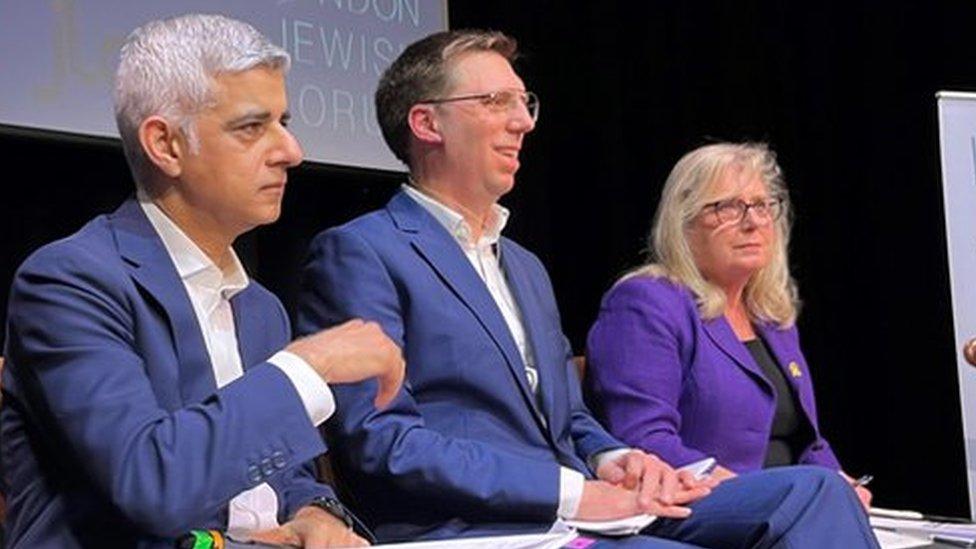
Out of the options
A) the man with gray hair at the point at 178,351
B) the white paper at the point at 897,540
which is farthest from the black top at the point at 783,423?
the man with gray hair at the point at 178,351

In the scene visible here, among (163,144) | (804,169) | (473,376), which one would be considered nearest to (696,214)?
(473,376)

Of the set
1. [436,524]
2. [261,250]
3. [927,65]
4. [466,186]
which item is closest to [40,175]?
[261,250]

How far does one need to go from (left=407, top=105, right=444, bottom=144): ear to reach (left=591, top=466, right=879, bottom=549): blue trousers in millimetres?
768

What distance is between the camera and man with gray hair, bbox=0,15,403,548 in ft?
5.08

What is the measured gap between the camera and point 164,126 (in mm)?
1810

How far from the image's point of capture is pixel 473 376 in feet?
7.47

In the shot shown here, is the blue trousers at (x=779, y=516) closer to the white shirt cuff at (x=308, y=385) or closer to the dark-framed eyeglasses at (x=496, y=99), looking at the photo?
the white shirt cuff at (x=308, y=385)

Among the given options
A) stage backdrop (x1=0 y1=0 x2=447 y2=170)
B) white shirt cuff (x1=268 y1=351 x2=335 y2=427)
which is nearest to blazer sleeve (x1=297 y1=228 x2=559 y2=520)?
white shirt cuff (x1=268 y1=351 x2=335 y2=427)

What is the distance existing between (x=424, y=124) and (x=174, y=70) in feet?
2.68

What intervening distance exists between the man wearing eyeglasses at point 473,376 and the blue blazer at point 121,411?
17.4 inches

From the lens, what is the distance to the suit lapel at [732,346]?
2908 mm

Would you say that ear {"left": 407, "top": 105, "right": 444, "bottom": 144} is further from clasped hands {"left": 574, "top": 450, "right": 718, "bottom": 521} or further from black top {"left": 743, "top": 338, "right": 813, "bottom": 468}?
black top {"left": 743, "top": 338, "right": 813, "bottom": 468}

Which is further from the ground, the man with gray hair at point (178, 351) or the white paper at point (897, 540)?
the man with gray hair at point (178, 351)

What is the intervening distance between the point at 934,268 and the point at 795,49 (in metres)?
0.88
